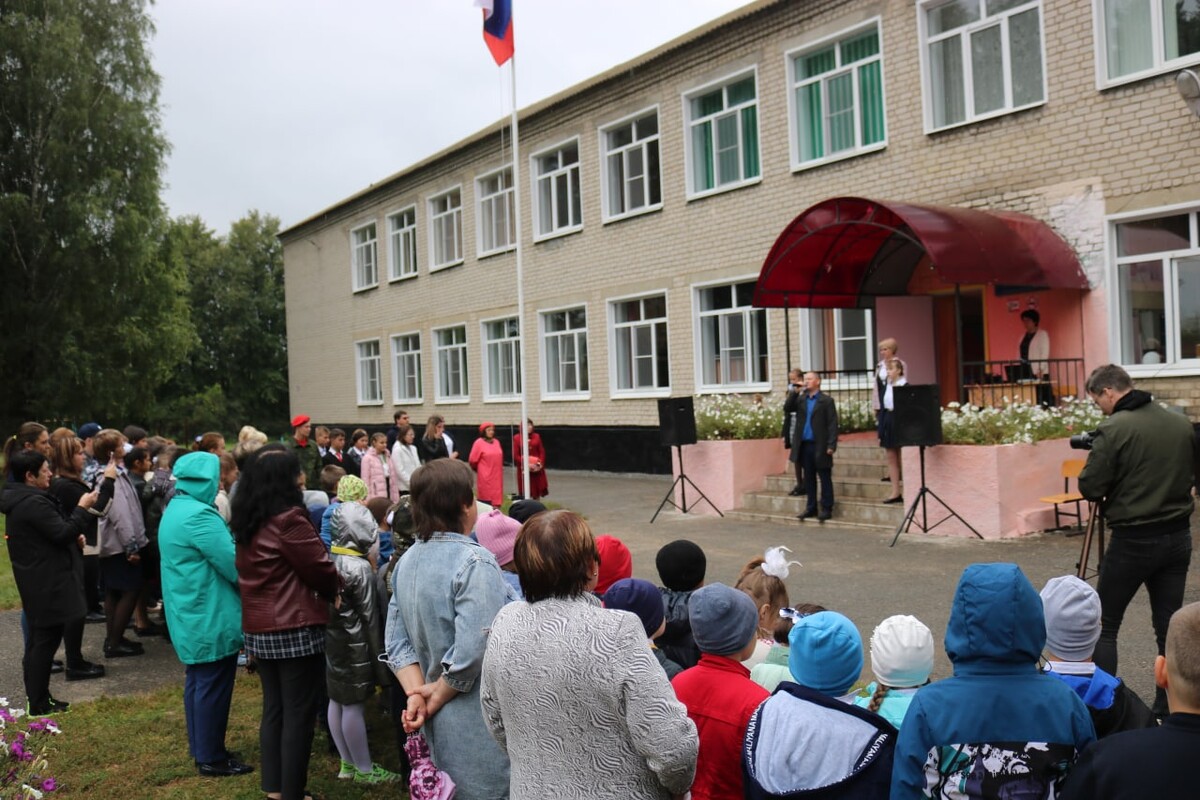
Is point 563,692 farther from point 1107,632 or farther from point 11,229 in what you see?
point 11,229

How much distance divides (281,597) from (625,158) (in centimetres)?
1784

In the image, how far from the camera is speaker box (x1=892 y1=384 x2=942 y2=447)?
10734 millimetres

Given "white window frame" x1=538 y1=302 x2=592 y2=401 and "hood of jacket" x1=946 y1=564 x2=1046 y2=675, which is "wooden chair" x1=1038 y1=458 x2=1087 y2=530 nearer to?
"hood of jacket" x1=946 y1=564 x2=1046 y2=675

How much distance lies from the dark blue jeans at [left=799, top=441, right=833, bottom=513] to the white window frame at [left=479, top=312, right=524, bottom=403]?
12.9 m

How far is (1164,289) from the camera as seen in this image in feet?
40.9

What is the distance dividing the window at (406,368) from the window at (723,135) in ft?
41.5

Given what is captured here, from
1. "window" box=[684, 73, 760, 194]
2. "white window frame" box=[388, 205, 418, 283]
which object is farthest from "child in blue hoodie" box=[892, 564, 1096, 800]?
"white window frame" box=[388, 205, 418, 283]

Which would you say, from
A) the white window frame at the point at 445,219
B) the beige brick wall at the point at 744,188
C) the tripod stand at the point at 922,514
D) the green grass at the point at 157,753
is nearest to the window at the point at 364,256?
the beige brick wall at the point at 744,188

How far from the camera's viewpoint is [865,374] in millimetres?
16234

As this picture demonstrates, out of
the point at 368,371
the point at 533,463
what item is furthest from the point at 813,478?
the point at 368,371

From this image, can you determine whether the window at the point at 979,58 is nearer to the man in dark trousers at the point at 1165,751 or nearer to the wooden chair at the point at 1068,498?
the wooden chair at the point at 1068,498

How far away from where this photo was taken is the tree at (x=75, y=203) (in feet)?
87.0

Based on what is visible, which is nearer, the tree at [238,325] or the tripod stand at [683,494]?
the tripod stand at [683,494]

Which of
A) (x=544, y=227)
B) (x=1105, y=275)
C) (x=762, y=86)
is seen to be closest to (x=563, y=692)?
(x=1105, y=275)
